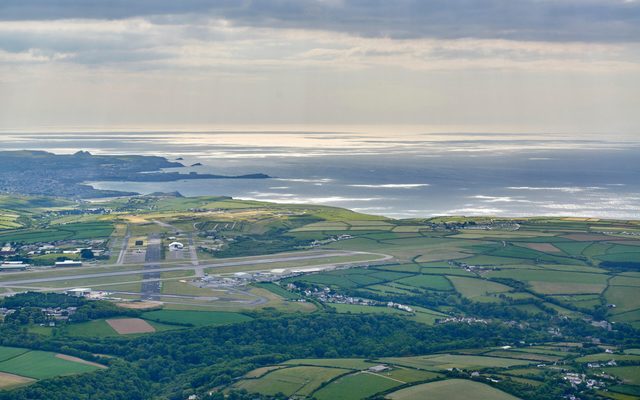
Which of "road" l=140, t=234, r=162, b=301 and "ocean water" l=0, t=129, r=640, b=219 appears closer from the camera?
"road" l=140, t=234, r=162, b=301

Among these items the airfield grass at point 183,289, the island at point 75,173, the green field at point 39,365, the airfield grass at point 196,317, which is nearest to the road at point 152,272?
the airfield grass at point 183,289

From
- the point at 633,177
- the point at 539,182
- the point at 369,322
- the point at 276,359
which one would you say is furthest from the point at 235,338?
the point at 633,177

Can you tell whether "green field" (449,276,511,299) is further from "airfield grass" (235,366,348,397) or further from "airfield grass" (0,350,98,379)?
"airfield grass" (0,350,98,379)

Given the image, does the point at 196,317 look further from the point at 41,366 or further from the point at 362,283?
the point at 362,283

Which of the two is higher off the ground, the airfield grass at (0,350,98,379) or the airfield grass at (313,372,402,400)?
the airfield grass at (313,372,402,400)

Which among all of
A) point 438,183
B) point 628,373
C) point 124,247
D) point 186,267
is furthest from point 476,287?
point 438,183

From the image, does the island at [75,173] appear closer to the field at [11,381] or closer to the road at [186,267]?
the road at [186,267]

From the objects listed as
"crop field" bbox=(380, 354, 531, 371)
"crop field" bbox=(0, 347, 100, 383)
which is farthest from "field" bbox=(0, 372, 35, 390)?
"crop field" bbox=(380, 354, 531, 371)
